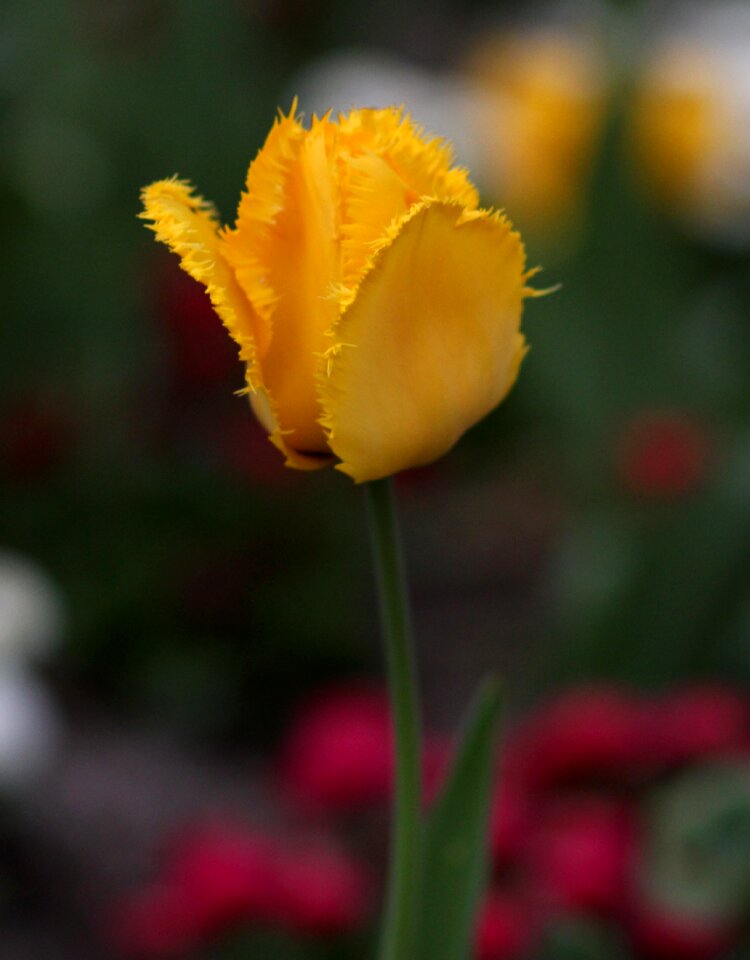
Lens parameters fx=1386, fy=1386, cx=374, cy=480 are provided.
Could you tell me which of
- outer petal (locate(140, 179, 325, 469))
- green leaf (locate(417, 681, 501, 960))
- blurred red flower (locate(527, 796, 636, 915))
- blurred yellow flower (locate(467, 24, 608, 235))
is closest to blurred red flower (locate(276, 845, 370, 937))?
blurred red flower (locate(527, 796, 636, 915))

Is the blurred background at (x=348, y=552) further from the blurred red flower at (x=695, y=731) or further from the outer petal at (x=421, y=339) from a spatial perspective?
the outer petal at (x=421, y=339)

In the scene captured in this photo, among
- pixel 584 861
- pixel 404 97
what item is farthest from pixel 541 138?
pixel 584 861

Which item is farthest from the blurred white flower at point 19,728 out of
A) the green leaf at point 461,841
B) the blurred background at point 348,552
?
the green leaf at point 461,841

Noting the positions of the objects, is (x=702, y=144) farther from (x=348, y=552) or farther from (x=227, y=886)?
(x=227, y=886)

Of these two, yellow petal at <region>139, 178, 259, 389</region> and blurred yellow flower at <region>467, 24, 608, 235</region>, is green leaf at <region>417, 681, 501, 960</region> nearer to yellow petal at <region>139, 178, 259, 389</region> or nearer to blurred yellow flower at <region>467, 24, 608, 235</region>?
yellow petal at <region>139, 178, 259, 389</region>

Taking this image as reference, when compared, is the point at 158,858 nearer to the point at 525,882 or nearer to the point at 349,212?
the point at 525,882

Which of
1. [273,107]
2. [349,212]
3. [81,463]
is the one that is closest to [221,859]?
[349,212]
